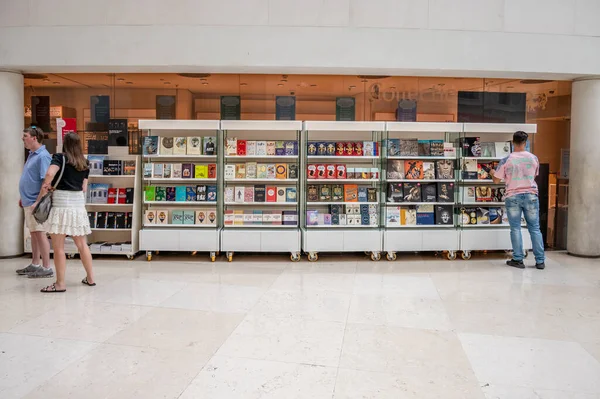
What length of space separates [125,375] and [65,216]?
2410mm

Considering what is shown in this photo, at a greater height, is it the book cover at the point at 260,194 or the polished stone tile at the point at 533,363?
the book cover at the point at 260,194

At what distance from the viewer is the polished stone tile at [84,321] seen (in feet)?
12.8

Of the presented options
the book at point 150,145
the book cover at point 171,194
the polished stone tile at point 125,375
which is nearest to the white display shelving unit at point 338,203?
the book cover at point 171,194

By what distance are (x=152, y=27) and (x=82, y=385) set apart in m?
5.32

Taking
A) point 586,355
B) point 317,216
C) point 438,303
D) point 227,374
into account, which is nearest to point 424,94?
point 317,216

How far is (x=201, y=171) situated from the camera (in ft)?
23.2

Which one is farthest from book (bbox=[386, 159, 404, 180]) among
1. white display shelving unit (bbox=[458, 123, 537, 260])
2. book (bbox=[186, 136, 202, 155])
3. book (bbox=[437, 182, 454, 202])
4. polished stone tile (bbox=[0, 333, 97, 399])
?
polished stone tile (bbox=[0, 333, 97, 399])

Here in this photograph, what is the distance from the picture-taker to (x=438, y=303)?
4.90 metres

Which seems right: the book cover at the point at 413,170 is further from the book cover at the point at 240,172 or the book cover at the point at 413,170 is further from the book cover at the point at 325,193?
the book cover at the point at 240,172

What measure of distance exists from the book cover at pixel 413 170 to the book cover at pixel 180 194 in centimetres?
334

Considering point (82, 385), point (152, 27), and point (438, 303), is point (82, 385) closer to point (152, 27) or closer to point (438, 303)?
point (438, 303)

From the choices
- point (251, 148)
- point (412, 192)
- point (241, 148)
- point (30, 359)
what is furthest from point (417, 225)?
point (30, 359)

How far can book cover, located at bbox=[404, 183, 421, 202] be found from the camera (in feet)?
23.8

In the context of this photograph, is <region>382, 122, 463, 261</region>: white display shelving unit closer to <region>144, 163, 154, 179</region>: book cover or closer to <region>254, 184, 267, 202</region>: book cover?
<region>254, 184, 267, 202</region>: book cover
